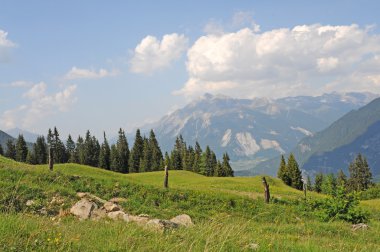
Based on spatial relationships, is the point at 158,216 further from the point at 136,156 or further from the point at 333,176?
the point at 333,176

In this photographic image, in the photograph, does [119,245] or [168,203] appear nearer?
[119,245]

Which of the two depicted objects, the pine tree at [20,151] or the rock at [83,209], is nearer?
the rock at [83,209]

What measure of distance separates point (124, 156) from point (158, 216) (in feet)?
365

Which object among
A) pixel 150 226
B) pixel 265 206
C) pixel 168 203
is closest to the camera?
pixel 150 226

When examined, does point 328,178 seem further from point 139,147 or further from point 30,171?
point 30,171

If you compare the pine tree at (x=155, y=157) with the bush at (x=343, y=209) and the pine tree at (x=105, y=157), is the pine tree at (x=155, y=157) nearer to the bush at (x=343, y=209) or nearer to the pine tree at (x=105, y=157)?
the pine tree at (x=105, y=157)

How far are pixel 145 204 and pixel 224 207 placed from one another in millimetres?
6911

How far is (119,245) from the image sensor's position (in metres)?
7.14

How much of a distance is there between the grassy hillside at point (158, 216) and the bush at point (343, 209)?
1329 mm

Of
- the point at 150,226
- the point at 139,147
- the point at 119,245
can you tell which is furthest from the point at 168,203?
the point at 139,147

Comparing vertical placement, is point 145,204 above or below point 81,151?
below

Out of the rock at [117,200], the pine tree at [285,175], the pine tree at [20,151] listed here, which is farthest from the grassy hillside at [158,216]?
the pine tree at [20,151]

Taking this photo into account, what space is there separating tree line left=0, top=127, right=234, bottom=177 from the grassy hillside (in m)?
88.6

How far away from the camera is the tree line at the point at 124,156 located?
120938 millimetres
